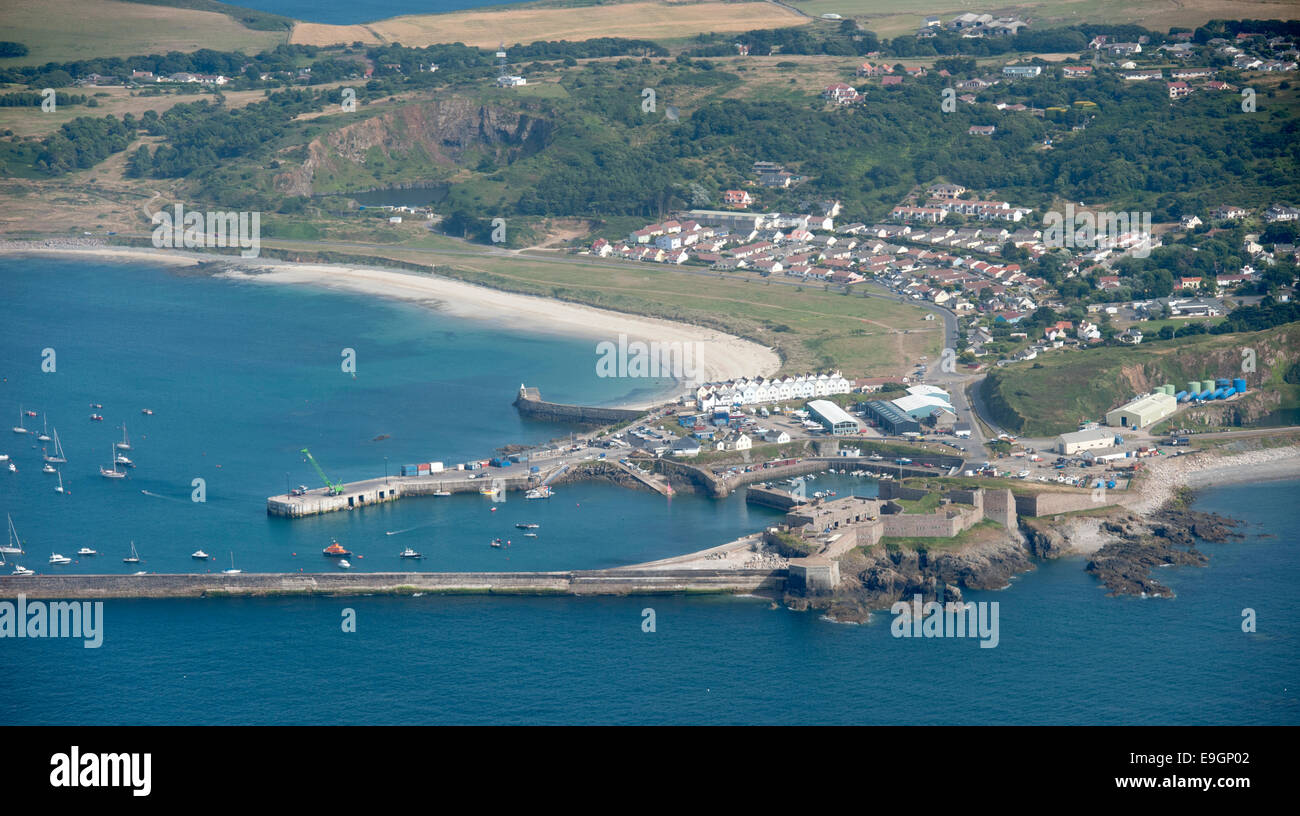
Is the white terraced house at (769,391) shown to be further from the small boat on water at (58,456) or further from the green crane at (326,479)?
the small boat on water at (58,456)

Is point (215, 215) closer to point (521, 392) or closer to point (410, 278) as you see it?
point (410, 278)

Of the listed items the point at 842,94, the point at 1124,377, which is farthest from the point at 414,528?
the point at 842,94

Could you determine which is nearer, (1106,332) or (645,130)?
(1106,332)

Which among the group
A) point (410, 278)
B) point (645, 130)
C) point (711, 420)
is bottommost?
point (711, 420)

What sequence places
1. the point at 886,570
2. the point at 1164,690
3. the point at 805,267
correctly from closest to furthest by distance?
the point at 1164,690 → the point at 886,570 → the point at 805,267

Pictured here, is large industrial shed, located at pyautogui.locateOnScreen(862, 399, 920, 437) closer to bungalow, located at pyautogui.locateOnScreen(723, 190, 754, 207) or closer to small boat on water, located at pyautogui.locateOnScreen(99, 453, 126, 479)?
small boat on water, located at pyautogui.locateOnScreen(99, 453, 126, 479)

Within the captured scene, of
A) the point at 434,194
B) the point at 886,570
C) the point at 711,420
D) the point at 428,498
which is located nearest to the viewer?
the point at 886,570

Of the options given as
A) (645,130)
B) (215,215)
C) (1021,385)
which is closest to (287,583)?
(1021,385)
